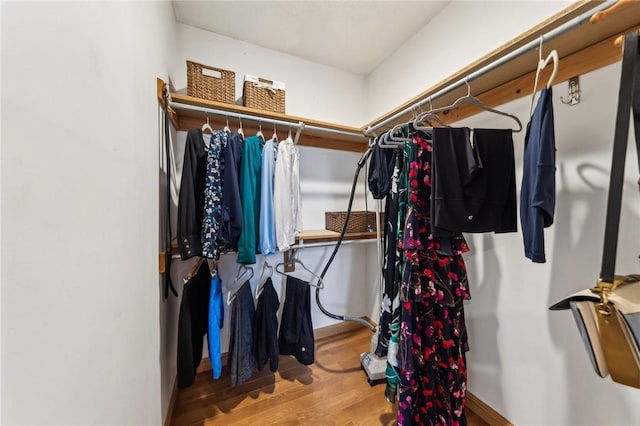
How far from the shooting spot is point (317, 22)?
1596 mm

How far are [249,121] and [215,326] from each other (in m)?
1.30

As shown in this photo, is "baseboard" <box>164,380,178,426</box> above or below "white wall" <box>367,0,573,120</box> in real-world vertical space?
below

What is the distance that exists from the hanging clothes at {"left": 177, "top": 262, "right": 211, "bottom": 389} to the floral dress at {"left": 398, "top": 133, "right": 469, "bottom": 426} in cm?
106

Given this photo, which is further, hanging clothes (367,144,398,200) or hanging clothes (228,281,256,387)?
hanging clothes (228,281,256,387)

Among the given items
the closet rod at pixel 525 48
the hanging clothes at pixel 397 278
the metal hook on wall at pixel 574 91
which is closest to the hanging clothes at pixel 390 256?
the hanging clothes at pixel 397 278

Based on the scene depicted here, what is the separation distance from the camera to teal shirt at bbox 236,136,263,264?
1260 millimetres

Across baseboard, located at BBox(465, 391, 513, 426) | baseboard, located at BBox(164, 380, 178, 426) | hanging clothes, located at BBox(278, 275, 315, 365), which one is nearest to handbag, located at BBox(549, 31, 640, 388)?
baseboard, located at BBox(465, 391, 513, 426)

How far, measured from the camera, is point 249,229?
4.19ft

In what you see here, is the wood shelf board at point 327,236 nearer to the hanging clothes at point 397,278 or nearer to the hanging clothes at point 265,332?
the hanging clothes at point 265,332

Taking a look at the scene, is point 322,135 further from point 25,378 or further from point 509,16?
point 25,378

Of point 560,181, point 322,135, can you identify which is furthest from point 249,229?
point 560,181

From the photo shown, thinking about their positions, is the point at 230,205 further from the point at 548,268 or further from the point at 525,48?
the point at 548,268

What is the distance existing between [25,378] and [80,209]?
0.30 meters

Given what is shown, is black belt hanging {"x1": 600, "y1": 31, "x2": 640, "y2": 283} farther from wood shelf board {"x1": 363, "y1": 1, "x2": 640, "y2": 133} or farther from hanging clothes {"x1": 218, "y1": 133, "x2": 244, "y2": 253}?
hanging clothes {"x1": 218, "y1": 133, "x2": 244, "y2": 253}
